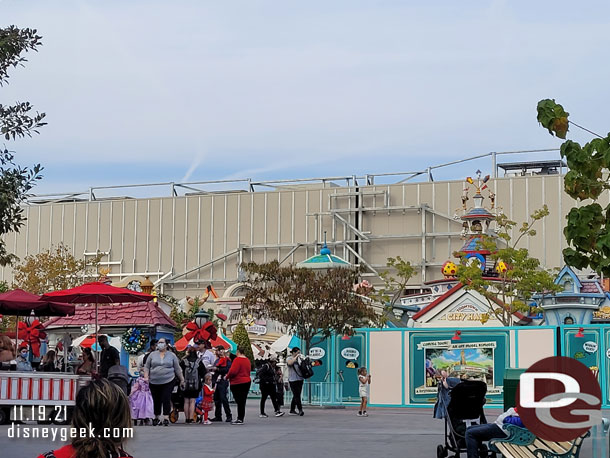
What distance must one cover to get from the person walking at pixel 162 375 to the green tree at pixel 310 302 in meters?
9.43

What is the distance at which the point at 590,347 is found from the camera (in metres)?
26.8

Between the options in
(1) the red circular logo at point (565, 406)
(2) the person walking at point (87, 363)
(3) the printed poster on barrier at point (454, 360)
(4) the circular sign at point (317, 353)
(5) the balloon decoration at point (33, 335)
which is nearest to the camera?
(1) the red circular logo at point (565, 406)

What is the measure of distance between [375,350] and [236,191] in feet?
144

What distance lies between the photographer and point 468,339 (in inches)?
1089

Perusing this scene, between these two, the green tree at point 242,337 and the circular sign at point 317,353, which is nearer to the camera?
the circular sign at point 317,353

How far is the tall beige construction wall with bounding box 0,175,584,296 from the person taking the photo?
63.7 meters

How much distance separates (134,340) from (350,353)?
19.0ft

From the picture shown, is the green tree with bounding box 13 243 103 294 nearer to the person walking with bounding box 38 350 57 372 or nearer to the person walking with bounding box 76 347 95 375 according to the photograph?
the person walking with bounding box 38 350 57 372

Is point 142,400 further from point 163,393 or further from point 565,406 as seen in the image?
point 565,406

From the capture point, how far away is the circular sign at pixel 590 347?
87.8 ft

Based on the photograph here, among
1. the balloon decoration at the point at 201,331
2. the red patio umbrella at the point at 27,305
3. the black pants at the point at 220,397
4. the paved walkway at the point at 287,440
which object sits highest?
the red patio umbrella at the point at 27,305

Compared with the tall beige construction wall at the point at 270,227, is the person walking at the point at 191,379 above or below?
below

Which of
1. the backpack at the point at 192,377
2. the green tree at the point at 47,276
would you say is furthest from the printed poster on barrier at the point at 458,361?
the green tree at the point at 47,276

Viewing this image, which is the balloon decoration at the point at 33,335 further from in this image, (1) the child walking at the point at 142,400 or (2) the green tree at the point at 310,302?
(1) the child walking at the point at 142,400
